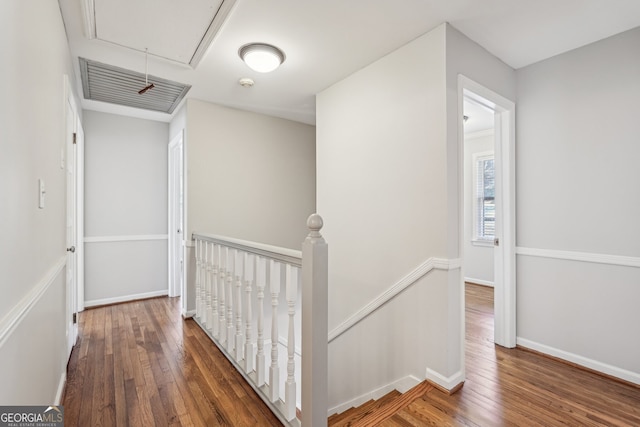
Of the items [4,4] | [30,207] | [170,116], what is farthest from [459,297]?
[170,116]

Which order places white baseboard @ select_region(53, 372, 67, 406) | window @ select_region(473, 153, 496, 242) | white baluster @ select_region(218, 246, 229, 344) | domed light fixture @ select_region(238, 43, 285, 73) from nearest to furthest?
white baseboard @ select_region(53, 372, 67, 406), domed light fixture @ select_region(238, 43, 285, 73), white baluster @ select_region(218, 246, 229, 344), window @ select_region(473, 153, 496, 242)

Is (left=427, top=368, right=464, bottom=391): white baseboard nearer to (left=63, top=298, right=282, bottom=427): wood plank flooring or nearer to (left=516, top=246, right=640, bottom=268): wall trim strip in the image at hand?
(left=63, top=298, right=282, bottom=427): wood plank flooring

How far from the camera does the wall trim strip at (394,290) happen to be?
1968 mm

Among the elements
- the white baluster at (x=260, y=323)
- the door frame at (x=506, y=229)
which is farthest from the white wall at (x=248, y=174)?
the door frame at (x=506, y=229)

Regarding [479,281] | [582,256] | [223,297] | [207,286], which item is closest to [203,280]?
[207,286]

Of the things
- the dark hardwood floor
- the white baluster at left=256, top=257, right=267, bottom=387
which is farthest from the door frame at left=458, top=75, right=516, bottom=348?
the white baluster at left=256, top=257, right=267, bottom=387

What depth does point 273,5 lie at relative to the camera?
72.5 inches

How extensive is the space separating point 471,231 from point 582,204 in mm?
2942

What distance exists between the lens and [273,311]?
175 cm

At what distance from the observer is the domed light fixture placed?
89.0 inches

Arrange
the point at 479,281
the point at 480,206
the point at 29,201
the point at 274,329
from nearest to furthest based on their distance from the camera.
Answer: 1. the point at 29,201
2. the point at 274,329
3. the point at 479,281
4. the point at 480,206

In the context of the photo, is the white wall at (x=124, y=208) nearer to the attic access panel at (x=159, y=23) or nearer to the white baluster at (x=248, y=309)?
the attic access panel at (x=159, y=23)

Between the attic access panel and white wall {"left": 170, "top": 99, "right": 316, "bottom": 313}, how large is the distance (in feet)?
3.70

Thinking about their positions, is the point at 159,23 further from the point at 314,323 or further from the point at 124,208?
the point at 124,208
